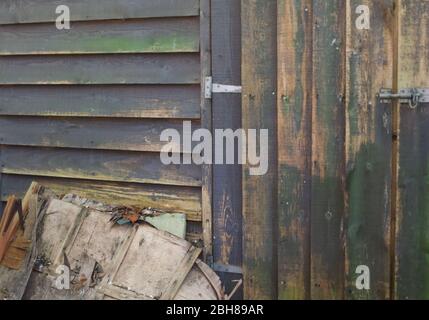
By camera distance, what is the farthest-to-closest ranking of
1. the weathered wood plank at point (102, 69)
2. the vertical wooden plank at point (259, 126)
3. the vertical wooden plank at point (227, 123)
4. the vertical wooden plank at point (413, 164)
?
the weathered wood plank at point (102, 69) < the vertical wooden plank at point (227, 123) < the vertical wooden plank at point (259, 126) < the vertical wooden plank at point (413, 164)

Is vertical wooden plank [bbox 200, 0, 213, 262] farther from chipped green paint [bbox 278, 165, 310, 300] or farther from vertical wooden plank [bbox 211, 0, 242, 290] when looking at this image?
chipped green paint [bbox 278, 165, 310, 300]

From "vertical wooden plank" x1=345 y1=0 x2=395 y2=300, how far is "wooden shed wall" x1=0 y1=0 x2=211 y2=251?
808 mm

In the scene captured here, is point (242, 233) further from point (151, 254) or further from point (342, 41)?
point (342, 41)

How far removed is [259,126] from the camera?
3016mm

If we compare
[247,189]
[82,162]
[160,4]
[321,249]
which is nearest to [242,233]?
[247,189]

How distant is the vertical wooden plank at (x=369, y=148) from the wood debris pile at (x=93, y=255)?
2.75ft

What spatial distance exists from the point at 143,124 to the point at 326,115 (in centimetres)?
109

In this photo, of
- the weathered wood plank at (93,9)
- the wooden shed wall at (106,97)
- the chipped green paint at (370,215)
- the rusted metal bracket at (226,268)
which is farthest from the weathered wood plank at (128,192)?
the weathered wood plank at (93,9)

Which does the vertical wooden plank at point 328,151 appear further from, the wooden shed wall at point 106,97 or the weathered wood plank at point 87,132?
the weathered wood plank at point 87,132

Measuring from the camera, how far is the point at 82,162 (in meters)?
3.47

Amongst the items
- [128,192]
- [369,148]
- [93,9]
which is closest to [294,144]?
[369,148]

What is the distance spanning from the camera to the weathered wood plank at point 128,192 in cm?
326

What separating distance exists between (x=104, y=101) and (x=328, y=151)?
4.53 feet

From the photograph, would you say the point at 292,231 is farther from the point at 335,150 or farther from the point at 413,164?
the point at 413,164
